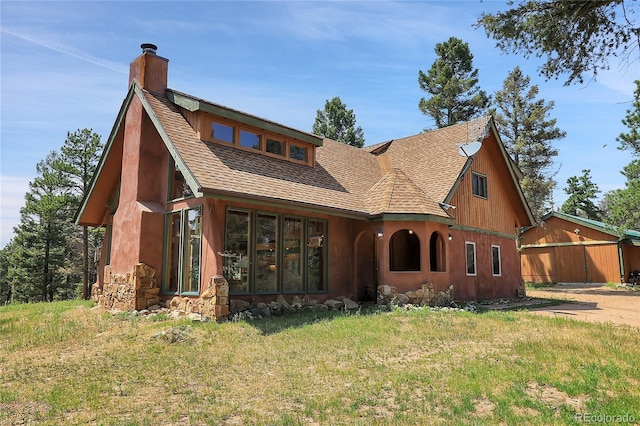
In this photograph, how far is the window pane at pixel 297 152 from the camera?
14668mm

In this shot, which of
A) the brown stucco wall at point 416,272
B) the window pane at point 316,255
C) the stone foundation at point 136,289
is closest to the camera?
the stone foundation at point 136,289

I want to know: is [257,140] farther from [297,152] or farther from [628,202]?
[628,202]

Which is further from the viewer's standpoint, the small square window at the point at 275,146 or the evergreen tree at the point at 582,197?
the evergreen tree at the point at 582,197

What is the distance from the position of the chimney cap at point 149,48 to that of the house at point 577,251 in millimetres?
24606

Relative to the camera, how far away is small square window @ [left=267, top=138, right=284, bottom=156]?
546 inches

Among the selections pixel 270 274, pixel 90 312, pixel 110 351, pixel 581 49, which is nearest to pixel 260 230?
pixel 270 274

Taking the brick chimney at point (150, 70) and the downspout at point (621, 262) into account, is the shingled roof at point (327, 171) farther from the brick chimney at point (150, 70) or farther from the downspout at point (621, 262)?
the downspout at point (621, 262)

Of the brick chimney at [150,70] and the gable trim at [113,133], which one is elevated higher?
the brick chimney at [150,70]

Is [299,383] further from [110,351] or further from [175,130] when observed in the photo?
[175,130]

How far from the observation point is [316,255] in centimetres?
1344

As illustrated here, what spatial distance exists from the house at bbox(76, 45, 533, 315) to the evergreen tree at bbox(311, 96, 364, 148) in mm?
23573
